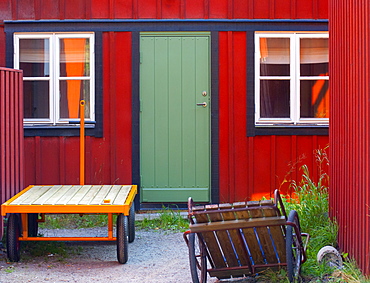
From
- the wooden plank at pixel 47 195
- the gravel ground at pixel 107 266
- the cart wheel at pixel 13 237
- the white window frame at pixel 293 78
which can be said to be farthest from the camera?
the white window frame at pixel 293 78

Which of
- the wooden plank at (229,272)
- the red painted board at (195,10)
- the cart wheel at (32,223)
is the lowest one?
the wooden plank at (229,272)

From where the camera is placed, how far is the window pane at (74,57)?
8633mm

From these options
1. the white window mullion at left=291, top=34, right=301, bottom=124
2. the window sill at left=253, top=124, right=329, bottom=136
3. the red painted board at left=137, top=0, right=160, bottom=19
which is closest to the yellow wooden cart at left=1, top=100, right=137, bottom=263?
the window sill at left=253, top=124, right=329, bottom=136

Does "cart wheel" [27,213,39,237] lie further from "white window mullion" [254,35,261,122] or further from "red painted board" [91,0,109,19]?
"white window mullion" [254,35,261,122]

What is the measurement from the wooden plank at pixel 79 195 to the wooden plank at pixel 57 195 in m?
0.14

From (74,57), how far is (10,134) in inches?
96.6

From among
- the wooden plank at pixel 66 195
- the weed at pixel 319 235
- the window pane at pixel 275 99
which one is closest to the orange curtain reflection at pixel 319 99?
the window pane at pixel 275 99

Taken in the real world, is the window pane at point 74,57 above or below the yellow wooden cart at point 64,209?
above

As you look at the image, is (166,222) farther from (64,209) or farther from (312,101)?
(312,101)

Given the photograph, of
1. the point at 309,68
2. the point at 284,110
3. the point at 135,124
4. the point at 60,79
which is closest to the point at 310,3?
the point at 309,68

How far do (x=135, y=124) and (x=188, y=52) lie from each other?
4.30 feet

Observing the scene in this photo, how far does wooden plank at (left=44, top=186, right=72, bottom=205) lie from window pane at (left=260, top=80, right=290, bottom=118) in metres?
3.26

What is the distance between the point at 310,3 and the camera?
8.57m

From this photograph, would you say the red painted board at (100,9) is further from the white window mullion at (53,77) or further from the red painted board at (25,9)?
the red painted board at (25,9)
